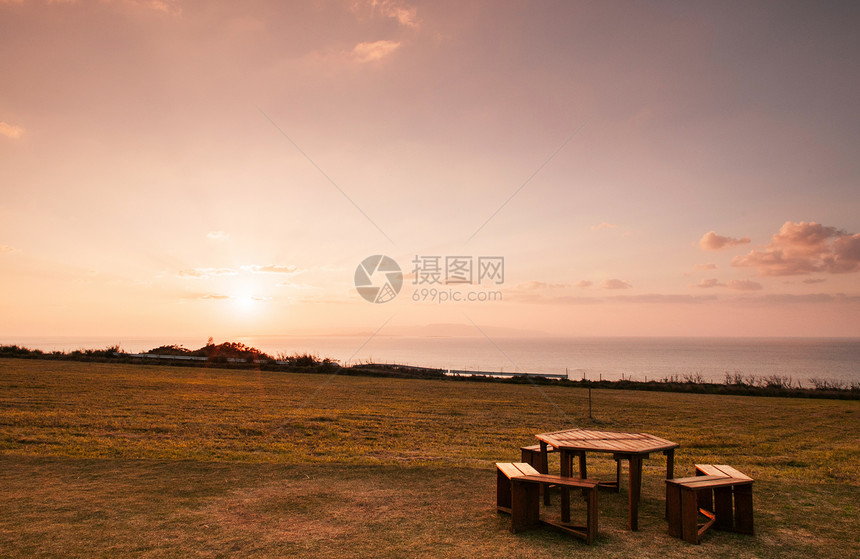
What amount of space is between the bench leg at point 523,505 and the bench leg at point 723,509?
6.60 feet

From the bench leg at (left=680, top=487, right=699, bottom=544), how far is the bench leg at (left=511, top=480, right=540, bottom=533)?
4.85ft

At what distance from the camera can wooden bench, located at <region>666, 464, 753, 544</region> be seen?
499 centimetres

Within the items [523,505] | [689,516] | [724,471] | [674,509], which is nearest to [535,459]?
[523,505]

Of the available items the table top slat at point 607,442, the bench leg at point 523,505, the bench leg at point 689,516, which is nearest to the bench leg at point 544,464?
the table top slat at point 607,442

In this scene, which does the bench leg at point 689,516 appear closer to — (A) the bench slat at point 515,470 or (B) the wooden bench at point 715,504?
(B) the wooden bench at point 715,504

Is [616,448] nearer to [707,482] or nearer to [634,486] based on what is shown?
[634,486]

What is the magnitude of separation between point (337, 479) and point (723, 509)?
499cm

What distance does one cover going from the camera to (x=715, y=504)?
545 cm

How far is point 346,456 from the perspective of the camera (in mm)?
9180

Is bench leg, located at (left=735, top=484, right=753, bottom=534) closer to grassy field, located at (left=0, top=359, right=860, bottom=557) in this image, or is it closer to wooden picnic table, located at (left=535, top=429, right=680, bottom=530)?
grassy field, located at (left=0, top=359, right=860, bottom=557)

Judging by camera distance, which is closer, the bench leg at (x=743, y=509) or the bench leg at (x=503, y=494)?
the bench leg at (x=743, y=509)

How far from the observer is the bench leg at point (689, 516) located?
4957mm

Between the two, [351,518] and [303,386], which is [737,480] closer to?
[351,518]

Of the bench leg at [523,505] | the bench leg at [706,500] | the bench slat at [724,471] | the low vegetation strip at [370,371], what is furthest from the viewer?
the low vegetation strip at [370,371]
